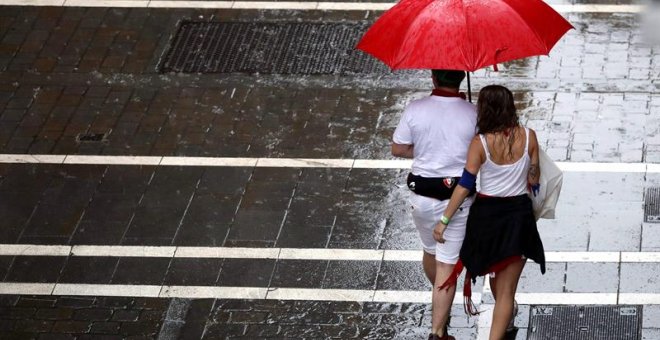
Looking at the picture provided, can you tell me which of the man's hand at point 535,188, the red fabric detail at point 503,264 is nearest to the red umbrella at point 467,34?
the man's hand at point 535,188

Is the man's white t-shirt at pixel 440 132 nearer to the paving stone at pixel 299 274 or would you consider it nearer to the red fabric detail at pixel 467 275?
the red fabric detail at pixel 467 275

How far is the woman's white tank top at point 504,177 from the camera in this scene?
797 cm

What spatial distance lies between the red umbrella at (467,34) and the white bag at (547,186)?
29.1 inches

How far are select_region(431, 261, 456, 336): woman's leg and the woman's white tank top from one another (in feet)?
2.05

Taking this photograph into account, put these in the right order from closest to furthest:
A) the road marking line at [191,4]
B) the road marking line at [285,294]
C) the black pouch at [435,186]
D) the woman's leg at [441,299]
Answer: the black pouch at [435,186] < the woman's leg at [441,299] < the road marking line at [285,294] < the road marking line at [191,4]

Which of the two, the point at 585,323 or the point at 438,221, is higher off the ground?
the point at 438,221

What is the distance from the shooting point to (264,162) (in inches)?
460

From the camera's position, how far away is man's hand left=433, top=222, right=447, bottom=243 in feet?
26.8

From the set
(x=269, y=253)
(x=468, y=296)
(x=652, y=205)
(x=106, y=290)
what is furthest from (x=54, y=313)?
(x=652, y=205)

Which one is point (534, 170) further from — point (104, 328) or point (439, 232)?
point (104, 328)

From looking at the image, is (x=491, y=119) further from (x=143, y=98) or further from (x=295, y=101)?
(x=143, y=98)

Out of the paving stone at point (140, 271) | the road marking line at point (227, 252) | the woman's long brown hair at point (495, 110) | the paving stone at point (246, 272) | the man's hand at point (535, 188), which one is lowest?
the road marking line at point (227, 252)

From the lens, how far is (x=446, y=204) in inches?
324

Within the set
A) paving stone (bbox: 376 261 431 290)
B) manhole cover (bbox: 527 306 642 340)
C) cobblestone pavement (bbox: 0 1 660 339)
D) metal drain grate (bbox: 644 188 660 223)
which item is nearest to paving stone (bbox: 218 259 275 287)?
cobblestone pavement (bbox: 0 1 660 339)
